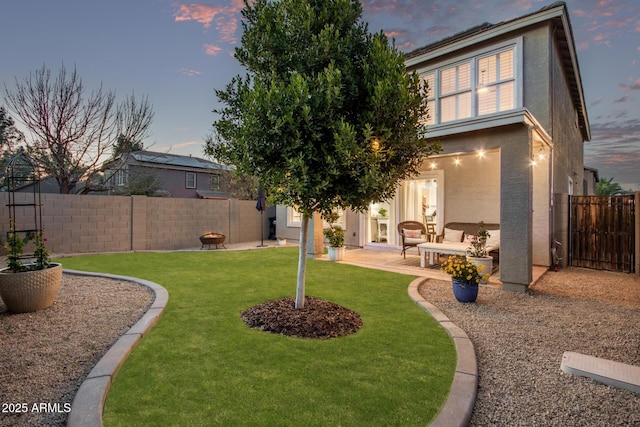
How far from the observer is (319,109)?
3.39 m

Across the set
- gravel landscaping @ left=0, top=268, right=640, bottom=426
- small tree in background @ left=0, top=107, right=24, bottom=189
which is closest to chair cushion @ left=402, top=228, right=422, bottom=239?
gravel landscaping @ left=0, top=268, right=640, bottom=426

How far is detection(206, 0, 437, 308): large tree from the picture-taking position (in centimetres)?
334

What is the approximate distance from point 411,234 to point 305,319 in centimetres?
638

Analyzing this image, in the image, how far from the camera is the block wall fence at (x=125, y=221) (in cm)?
947

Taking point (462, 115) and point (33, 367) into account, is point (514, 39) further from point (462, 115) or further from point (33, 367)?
point (33, 367)

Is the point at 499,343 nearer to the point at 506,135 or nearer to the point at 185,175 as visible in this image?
the point at 506,135

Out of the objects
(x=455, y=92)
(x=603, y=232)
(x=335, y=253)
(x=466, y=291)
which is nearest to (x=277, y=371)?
(x=466, y=291)

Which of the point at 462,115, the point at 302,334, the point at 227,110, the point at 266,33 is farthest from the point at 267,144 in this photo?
the point at 462,115

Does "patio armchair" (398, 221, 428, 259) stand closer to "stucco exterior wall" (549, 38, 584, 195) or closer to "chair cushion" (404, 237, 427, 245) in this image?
"chair cushion" (404, 237, 427, 245)

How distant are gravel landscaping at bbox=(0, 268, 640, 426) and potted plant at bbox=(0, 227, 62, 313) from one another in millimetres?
164

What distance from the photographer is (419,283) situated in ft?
20.4

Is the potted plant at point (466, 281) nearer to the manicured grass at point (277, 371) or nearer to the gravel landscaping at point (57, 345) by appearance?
the manicured grass at point (277, 371)

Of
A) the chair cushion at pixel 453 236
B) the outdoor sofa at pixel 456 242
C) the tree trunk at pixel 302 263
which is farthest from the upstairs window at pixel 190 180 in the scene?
the tree trunk at pixel 302 263

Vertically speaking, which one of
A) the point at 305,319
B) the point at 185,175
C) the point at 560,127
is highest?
the point at 185,175
